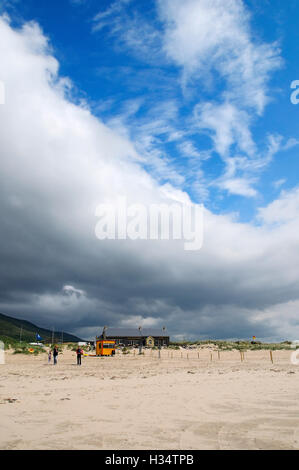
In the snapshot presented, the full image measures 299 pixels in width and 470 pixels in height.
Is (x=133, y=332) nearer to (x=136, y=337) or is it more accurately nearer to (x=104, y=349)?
(x=136, y=337)

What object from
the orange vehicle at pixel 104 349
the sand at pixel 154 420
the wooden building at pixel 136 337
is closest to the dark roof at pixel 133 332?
the wooden building at pixel 136 337

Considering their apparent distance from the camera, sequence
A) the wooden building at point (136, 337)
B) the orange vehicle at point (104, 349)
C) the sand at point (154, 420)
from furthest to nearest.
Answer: the wooden building at point (136, 337) → the orange vehicle at point (104, 349) → the sand at point (154, 420)

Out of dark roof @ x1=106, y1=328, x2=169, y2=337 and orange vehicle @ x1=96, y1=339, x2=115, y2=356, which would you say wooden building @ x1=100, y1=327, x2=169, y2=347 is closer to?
dark roof @ x1=106, y1=328, x2=169, y2=337

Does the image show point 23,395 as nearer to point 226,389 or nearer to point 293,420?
point 226,389

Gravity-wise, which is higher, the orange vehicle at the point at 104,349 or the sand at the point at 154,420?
the sand at the point at 154,420

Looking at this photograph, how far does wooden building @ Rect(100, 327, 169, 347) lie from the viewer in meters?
90.1

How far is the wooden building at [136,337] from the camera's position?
90062mm

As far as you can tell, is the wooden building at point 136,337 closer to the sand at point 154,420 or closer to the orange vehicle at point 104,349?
the orange vehicle at point 104,349

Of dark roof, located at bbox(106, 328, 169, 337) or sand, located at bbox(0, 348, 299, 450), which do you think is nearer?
sand, located at bbox(0, 348, 299, 450)

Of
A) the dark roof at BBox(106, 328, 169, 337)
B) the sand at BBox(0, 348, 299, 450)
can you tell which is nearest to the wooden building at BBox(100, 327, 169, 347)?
the dark roof at BBox(106, 328, 169, 337)
